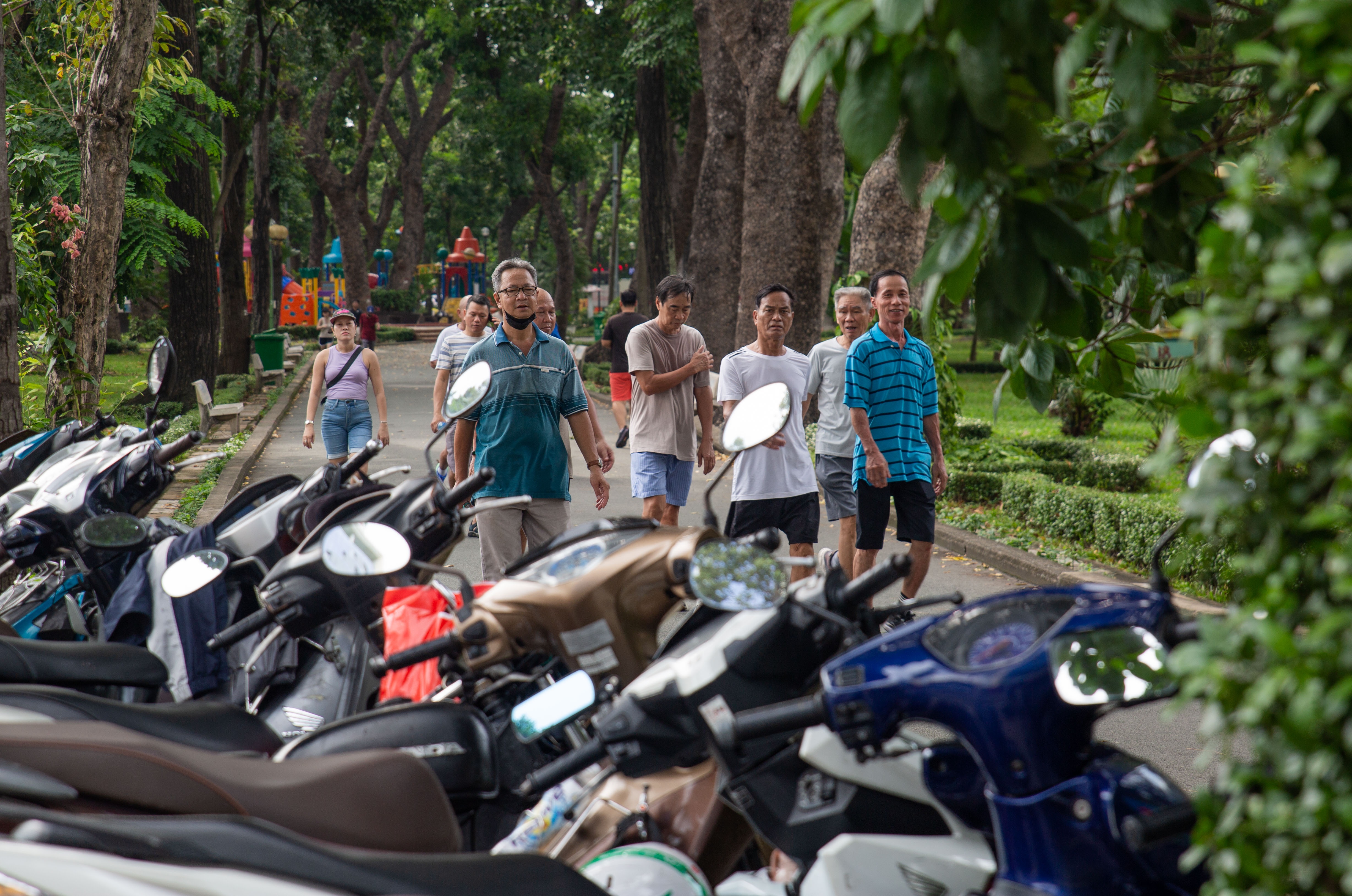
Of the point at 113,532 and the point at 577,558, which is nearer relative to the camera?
the point at 577,558

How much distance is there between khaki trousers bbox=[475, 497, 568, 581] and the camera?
570 cm

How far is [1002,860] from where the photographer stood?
6.20 ft

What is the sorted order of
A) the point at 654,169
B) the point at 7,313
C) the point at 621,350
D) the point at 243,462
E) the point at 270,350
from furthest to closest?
the point at 270,350 < the point at 654,169 < the point at 243,462 < the point at 621,350 < the point at 7,313

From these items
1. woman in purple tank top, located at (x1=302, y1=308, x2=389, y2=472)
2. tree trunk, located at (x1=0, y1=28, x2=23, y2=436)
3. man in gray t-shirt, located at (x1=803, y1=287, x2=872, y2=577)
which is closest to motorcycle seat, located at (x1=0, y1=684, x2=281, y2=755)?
tree trunk, located at (x1=0, y1=28, x2=23, y2=436)

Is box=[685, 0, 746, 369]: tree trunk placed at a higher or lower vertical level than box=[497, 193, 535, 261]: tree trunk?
lower

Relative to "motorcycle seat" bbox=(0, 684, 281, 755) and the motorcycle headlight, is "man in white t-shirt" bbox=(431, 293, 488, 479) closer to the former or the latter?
"motorcycle seat" bbox=(0, 684, 281, 755)

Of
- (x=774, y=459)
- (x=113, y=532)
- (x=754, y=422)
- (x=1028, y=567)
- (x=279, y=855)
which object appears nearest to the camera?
(x=279, y=855)

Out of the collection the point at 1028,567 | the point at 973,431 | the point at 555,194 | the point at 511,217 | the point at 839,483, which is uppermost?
the point at 511,217

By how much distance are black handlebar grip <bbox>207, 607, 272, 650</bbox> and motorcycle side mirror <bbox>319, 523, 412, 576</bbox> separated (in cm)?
40

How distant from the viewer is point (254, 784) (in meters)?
2.00

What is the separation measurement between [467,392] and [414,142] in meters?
39.6

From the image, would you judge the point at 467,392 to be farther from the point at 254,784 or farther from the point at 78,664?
the point at 254,784

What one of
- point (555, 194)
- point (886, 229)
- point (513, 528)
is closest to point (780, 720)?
point (513, 528)

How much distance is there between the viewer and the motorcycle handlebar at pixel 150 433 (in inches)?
162
